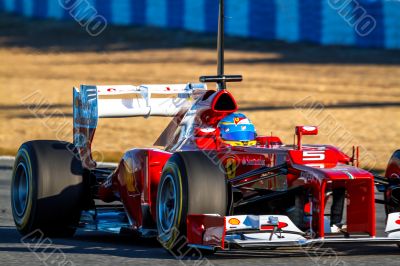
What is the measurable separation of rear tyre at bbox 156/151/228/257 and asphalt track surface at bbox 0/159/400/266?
0.14 m

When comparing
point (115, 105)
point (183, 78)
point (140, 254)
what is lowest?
point (140, 254)

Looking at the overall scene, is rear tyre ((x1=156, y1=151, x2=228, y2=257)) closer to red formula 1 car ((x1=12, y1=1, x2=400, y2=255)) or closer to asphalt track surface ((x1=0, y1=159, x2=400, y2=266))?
red formula 1 car ((x1=12, y1=1, x2=400, y2=255))

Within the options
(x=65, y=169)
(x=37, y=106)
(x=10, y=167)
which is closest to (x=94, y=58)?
(x=37, y=106)

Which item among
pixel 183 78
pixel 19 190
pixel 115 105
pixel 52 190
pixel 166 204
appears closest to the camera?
pixel 166 204

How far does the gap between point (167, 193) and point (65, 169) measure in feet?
3.72

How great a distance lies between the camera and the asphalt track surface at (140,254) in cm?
721

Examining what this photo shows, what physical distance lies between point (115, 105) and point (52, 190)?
1.22 meters

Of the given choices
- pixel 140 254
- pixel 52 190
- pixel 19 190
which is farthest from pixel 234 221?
pixel 19 190

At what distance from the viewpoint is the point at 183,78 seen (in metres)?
25.7

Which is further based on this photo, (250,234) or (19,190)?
(19,190)

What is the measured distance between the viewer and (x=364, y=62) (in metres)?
27.5

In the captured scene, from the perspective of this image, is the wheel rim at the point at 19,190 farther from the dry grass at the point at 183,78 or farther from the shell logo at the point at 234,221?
→ the dry grass at the point at 183,78

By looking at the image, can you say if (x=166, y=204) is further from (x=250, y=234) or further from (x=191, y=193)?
(x=250, y=234)

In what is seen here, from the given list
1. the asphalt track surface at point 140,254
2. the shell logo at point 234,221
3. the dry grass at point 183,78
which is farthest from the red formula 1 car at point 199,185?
the dry grass at point 183,78
